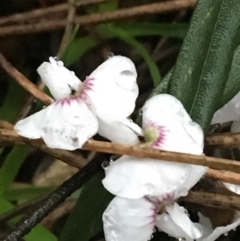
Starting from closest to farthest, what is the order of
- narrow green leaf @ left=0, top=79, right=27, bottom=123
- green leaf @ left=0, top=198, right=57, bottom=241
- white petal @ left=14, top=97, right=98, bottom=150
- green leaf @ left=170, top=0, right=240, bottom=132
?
white petal @ left=14, top=97, right=98, bottom=150 < green leaf @ left=170, top=0, right=240, bottom=132 < green leaf @ left=0, top=198, right=57, bottom=241 < narrow green leaf @ left=0, top=79, right=27, bottom=123

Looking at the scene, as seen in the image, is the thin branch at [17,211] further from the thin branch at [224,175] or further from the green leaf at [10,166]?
the thin branch at [224,175]

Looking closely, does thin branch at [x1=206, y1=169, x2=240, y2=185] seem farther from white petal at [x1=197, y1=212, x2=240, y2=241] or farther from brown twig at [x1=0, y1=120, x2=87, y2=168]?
brown twig at [x1=0, y1=120, x2=87, y2=168]

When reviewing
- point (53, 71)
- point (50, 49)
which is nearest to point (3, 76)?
point (50, 49)

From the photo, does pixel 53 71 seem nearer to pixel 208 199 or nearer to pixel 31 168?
pixel 208 199

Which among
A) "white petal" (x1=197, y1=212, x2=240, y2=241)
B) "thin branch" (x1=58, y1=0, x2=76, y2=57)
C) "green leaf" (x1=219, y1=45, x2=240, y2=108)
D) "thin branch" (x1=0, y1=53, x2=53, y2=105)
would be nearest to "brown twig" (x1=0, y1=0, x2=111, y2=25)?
"thin branch" (x1=58, y1=0, x2=76, y2=57)

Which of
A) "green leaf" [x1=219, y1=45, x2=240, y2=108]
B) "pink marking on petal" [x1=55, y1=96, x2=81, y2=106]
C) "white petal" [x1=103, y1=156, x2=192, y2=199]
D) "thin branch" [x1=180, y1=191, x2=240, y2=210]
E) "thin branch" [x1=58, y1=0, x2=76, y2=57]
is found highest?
"thin branch" [x1=58, y1=0, x2=76, y2=57]

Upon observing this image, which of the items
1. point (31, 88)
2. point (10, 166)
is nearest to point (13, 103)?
point (10, 166)
